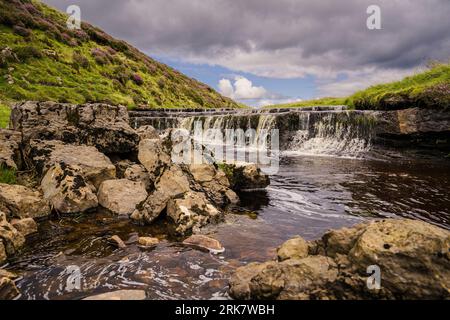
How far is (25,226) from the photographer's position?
7957 millimetres

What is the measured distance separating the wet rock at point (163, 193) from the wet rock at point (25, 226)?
2425mm

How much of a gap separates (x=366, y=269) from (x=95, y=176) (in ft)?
28.1

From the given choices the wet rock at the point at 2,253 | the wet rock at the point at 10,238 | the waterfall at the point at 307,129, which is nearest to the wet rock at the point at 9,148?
the wet rock at the point at 10,238

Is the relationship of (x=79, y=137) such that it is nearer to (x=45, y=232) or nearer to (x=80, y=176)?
(x=80, y=176)

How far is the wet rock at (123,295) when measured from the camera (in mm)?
5083

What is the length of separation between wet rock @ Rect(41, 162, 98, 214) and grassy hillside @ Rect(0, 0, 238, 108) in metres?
Answer: 21.8

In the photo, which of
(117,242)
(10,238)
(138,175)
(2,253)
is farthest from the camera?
(138,175)

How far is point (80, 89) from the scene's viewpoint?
132ft

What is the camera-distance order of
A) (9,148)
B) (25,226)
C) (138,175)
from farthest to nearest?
1. (138,175)
2. (9,148)
3. (25,226)

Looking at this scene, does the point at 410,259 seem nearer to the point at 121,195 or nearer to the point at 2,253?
the point at 2,253

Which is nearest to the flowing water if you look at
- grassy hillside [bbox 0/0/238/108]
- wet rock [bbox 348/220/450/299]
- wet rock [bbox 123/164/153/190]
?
wet rock [bbox 123/164/153/190]

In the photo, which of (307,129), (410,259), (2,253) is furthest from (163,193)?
(307,129)

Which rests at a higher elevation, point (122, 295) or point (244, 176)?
point (244, 176)
